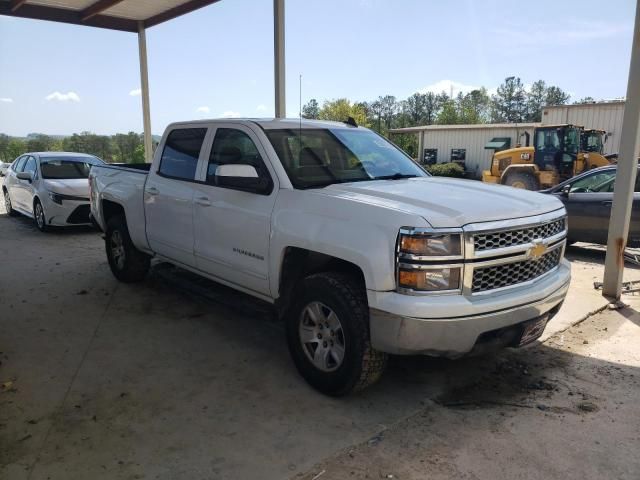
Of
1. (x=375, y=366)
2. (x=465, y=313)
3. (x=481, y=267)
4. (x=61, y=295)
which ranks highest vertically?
(x=481, y=267)

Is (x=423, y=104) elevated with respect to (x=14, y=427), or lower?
elevated

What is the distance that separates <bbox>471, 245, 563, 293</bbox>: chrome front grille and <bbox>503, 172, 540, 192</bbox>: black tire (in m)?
13.8

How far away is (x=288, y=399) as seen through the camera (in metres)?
3.59

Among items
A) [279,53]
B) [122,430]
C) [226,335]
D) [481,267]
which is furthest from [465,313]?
[279,53]

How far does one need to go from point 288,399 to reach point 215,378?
0.66m

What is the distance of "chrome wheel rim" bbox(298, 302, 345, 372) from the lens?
3484 millimetres

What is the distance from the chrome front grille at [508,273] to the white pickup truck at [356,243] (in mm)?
10

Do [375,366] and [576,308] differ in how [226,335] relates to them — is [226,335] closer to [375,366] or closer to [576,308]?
[375,366]

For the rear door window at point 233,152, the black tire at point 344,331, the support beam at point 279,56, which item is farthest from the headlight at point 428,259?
the support beam at point 279,56

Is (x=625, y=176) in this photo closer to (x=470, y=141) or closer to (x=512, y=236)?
(x=512, y=236)

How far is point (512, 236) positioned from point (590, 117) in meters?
26.8

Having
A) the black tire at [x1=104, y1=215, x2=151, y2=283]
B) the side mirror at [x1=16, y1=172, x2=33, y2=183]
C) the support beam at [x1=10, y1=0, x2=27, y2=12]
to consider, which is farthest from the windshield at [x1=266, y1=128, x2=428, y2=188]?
the support beam at [x1=10, y1=0, x2=27, y2=12]

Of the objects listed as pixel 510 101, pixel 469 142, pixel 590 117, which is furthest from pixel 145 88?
pixel 510 101

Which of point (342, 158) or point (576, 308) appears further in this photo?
point (576, 308)
